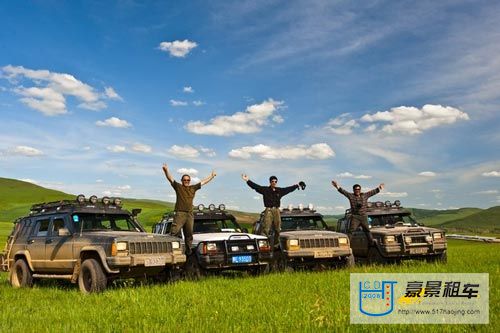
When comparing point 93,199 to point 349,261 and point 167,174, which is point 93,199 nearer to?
point 167,174

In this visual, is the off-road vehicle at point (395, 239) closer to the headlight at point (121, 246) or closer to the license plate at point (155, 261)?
the license plate at point (155, 261)

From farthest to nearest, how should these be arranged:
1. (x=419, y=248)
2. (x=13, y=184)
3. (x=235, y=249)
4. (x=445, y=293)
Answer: (x=13, y=184) → (x=419, y=248) → (x=235, y=249) → (x=445, y=293)

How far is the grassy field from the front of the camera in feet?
18.9

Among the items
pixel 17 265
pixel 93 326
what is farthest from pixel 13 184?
pixel 93 326

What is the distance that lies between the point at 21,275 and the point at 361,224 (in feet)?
29.3

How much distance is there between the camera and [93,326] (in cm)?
607

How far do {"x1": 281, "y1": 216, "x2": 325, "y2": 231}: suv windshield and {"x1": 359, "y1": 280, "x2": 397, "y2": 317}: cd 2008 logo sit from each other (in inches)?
228

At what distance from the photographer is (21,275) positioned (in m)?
12.0

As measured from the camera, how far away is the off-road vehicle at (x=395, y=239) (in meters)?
13.5

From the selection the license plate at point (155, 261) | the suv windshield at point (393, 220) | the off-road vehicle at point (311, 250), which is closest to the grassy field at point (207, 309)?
the license plate at point (155, 261)

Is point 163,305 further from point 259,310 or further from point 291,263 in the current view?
point 291,263

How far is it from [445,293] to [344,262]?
5726mm

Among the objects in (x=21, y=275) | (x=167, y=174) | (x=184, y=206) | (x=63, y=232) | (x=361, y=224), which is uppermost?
(x=167, y=174)

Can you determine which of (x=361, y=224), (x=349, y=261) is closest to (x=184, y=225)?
(x=349, y=261)
